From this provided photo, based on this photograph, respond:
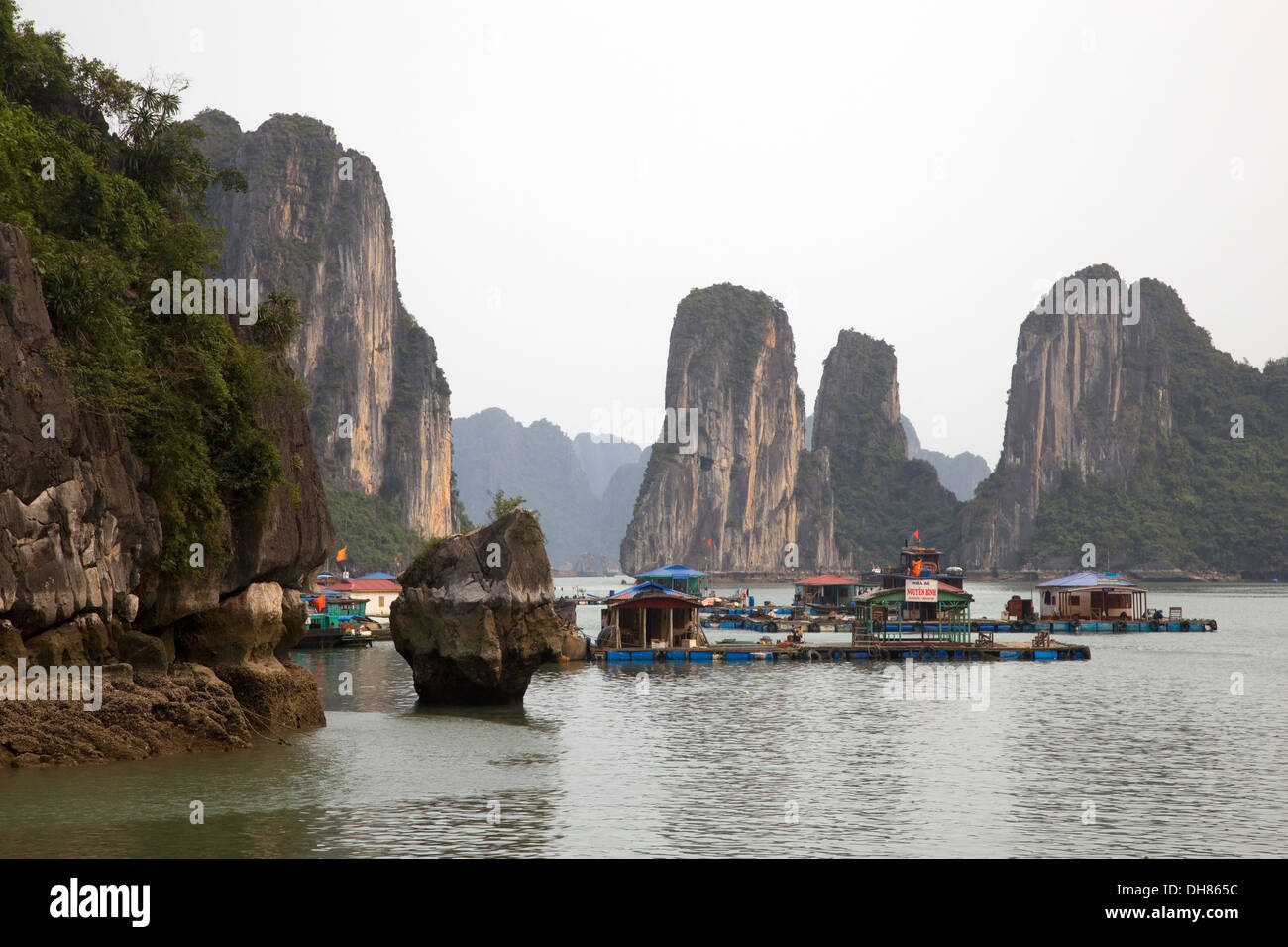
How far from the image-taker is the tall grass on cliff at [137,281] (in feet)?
81.3

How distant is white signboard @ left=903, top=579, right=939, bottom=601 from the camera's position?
64562mm

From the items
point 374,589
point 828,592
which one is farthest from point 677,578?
point 374,589

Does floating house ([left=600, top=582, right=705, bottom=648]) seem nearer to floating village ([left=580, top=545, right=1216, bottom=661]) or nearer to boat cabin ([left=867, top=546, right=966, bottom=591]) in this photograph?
floating village ([left=580, top=545, right=1216, bottom=661])

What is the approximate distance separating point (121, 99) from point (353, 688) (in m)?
21.1

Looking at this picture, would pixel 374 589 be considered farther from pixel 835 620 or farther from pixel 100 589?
pixel 100 589

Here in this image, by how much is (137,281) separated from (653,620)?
3722 cm

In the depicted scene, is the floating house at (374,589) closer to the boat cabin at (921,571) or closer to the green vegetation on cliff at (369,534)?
the boat cabin at (921,571)

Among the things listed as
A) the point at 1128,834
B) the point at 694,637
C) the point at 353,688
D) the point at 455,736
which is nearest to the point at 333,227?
the point at 694,637

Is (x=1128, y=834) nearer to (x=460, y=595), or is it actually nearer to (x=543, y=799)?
(x=543, y=799)

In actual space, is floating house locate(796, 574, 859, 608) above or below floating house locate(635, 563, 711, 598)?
below

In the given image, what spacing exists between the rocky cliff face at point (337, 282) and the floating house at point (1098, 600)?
87.2 metres

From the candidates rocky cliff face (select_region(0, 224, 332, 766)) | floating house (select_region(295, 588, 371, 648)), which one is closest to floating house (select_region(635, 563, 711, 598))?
floating house (select_region(295, 588, 371, 648))

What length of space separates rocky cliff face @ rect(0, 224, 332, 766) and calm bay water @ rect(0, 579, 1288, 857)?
3.03 ft
